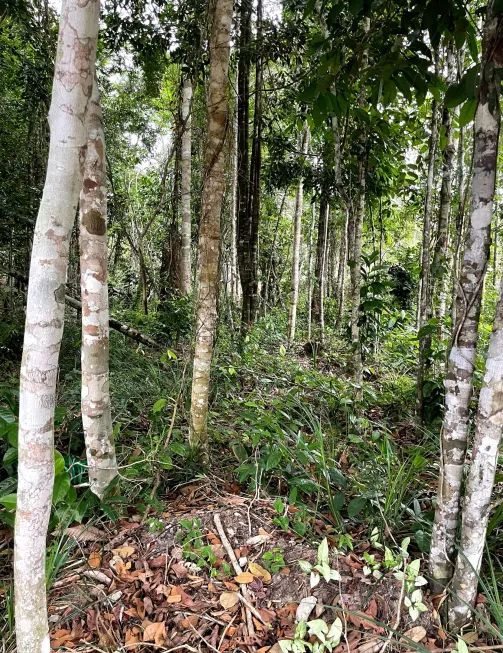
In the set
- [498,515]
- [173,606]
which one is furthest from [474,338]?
[173,606]

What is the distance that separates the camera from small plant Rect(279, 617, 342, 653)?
1.58 m

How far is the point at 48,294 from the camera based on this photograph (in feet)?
4.28

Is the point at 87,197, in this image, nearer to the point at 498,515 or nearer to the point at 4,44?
the point at 498,515

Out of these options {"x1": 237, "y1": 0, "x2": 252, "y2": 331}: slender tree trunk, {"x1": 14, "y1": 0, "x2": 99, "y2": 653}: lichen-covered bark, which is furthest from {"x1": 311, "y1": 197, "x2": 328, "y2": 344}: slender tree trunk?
{"x1": 14, "y1": 0, "x2": 99, "y2": 653}: lichen-covered bark

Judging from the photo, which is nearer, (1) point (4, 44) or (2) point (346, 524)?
(2) point (346, 524)

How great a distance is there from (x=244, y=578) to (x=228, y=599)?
0.12 meters

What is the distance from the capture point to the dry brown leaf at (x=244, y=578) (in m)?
1.94

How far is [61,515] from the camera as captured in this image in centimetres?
212

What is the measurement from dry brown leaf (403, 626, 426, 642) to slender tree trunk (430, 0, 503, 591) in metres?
0.20

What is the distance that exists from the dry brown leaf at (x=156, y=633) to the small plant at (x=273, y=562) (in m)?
0.54

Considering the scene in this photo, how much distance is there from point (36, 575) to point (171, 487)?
136cm

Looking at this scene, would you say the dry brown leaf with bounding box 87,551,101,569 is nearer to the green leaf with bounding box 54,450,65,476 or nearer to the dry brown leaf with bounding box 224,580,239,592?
the green leaf with bounding box 54,450,65,476

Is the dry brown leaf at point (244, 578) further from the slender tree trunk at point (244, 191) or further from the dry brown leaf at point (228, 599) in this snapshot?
the slender tree trunk at point (244, 191)

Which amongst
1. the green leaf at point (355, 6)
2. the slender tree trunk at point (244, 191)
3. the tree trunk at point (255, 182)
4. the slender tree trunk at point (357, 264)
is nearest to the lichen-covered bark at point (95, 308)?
the green leaf at point (355, 6)
